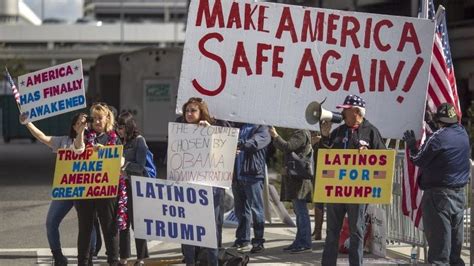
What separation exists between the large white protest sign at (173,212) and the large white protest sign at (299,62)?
2.75ft

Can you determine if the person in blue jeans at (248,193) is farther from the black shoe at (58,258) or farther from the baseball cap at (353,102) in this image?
the black shoe at (58,258)

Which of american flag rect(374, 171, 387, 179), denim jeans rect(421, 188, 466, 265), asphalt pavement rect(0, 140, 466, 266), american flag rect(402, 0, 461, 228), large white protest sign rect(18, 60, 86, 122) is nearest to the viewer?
american flag rect(374, 171, 387, 179)

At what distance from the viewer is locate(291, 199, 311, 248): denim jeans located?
11.5m

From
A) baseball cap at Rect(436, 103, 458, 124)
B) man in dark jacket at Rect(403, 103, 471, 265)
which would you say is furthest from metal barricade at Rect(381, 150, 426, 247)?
baseball cap at Rect(436, 103, 458, 124)

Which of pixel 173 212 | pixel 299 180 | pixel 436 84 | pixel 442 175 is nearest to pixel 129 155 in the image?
pixel 173 212

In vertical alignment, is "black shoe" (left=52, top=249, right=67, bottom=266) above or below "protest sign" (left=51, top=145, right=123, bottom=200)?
below

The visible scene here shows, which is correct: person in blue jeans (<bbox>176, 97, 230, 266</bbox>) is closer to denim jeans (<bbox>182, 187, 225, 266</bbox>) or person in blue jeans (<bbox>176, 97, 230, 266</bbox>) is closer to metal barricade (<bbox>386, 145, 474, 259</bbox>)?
denim jeans (<bbox>182, 187, 225, 266</bbox>)

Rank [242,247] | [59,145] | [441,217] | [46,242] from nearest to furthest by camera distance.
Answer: [441,217] → [59,145] → [242,247] → [46,242]

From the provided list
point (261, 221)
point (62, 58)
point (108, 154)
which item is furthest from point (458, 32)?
point (62, 58)

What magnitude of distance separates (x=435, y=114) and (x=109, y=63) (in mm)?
23361

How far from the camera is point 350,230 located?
9.38 metres

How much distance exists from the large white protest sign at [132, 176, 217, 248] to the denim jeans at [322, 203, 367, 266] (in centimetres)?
103

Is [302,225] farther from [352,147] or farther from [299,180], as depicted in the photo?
[352,147]

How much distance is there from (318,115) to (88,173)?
2.17 m
